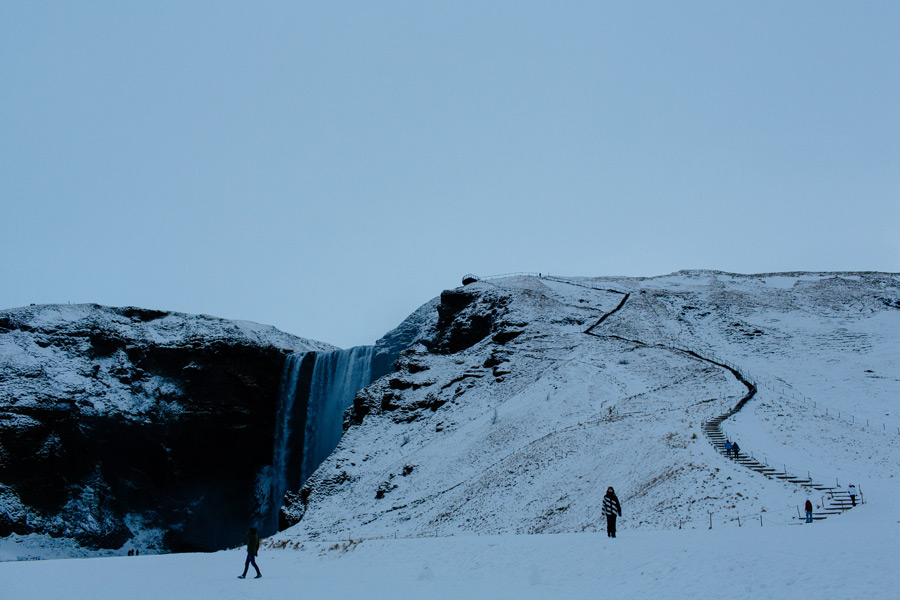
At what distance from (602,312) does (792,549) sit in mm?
54629

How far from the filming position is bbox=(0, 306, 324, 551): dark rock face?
5528 cm

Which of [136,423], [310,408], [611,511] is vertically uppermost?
[611,511]

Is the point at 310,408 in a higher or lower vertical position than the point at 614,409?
lower

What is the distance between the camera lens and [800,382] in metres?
45.6

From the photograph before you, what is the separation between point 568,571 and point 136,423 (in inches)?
2216

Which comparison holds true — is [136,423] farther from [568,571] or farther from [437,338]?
[568,571]

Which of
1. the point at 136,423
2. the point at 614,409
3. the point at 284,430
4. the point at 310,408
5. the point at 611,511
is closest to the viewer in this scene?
the point at 611,511

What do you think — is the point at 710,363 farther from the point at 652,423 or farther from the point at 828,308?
the point at 828,308

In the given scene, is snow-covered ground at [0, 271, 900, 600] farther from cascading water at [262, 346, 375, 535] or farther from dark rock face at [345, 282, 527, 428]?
cascading water at [262, 346, 375, 535]

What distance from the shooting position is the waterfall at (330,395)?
214 ft

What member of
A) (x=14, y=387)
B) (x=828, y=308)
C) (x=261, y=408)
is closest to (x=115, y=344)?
(x=14, y=387)

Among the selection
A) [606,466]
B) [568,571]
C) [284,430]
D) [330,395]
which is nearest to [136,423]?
[284,430]

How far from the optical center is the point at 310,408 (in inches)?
2616

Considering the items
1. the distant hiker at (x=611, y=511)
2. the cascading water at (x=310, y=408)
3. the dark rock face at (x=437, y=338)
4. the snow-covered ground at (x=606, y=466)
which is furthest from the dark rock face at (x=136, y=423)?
the distant hiker at (x=611, y=511)
